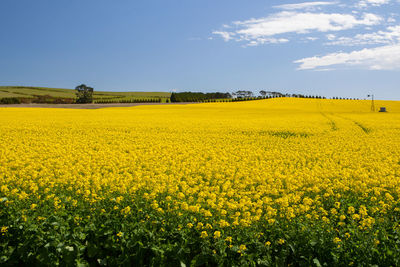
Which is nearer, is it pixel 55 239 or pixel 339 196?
pixel 55 239

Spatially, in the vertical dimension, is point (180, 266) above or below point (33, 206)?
below

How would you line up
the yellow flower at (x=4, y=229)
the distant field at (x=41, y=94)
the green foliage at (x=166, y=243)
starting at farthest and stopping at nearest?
the distant field at (x=41, y=94) < the yellow flower at (x=4, y=229) < the green foliage at (x=166, y=243)

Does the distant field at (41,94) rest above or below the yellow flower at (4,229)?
above

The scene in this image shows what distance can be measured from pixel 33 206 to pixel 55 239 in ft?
4.57

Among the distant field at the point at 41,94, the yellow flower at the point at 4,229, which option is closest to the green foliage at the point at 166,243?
the yellow flower at the point at 4,229

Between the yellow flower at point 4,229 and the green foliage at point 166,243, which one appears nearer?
the green foliage at point 166,243

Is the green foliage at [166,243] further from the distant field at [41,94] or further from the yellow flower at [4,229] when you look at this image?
the distant field at [41,94]

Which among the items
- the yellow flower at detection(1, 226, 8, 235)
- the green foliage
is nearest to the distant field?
the yellow flower at detection(1, 226, 8, 235)

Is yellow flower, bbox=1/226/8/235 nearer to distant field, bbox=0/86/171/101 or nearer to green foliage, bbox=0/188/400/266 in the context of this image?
green foliage, bbox=0/188/400/266

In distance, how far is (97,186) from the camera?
8805mm

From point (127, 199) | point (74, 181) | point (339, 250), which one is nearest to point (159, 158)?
point (74, 181)

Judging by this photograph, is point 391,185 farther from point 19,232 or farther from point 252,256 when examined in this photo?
point 19,232

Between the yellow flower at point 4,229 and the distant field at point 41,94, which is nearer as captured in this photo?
the yellow flower at point 4,229

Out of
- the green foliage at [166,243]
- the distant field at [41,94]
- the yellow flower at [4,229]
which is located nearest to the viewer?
the green foliage at [166,243]
